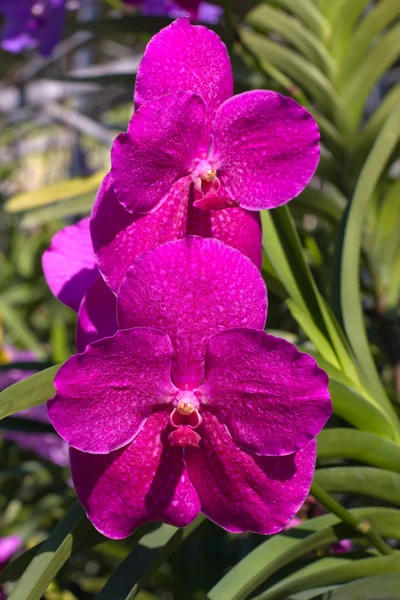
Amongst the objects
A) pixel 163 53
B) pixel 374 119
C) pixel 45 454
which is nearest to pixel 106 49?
pixel 45 454

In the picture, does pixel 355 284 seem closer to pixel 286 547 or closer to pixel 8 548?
pixel 286 547

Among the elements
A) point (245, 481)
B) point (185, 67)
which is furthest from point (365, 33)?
point (245, 481)

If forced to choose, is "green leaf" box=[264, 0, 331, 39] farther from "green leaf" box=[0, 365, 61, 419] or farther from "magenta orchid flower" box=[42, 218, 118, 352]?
"green leaf" box=[0, 365, 61, 419]

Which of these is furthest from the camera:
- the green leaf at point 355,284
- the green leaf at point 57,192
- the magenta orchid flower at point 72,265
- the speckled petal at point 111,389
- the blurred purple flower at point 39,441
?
the blurred purple flower at point 39,441

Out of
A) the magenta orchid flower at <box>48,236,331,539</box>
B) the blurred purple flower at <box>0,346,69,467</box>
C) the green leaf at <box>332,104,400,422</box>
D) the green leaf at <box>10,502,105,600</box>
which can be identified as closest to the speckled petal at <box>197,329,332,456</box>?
the magenta orchid flower at <box>48,236,331,539</box>

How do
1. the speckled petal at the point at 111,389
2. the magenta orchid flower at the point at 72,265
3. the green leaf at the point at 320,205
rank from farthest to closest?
the green leaf at the point at 320,205 → the magenta orchid flower at the point at 72,265 → the speckled petal at the point at 111,389

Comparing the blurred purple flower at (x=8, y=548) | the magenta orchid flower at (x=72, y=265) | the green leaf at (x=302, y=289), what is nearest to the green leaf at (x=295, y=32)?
the green leaf at (x=302, y=289)

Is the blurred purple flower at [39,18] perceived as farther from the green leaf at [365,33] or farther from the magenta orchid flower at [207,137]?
the magenta orchid flower at [207,137]
